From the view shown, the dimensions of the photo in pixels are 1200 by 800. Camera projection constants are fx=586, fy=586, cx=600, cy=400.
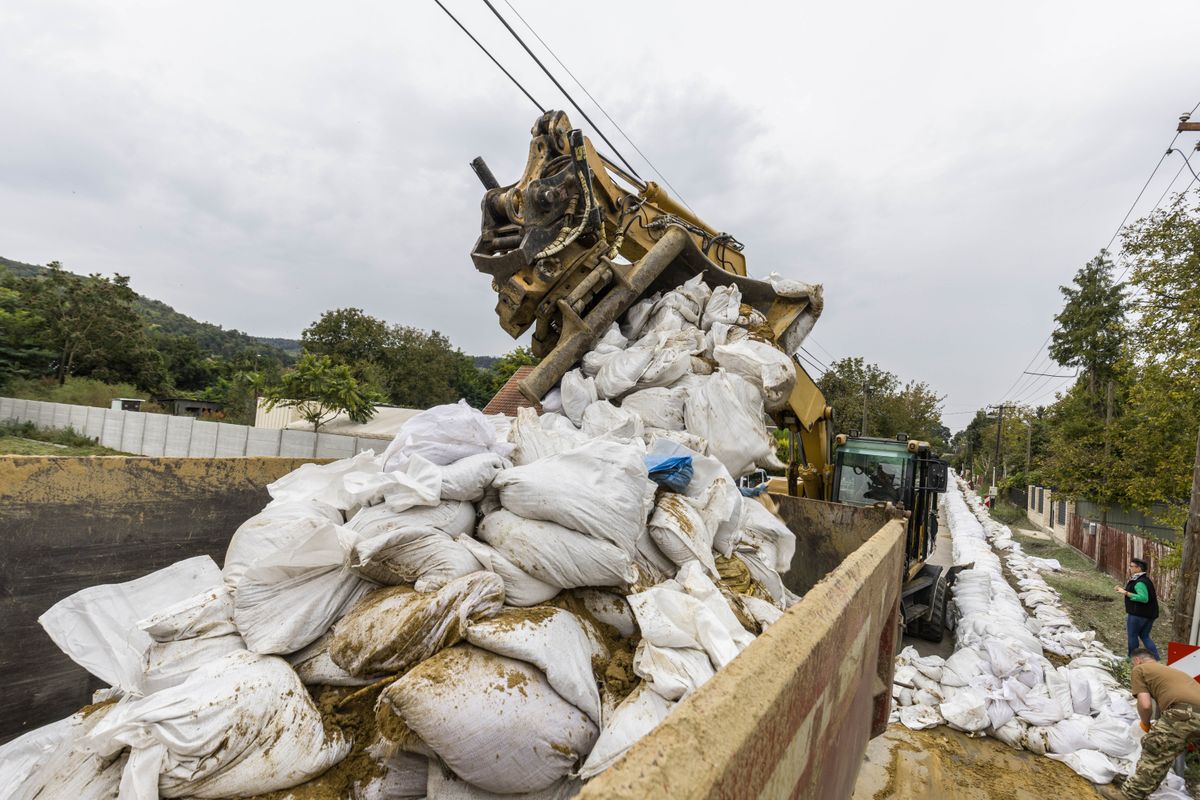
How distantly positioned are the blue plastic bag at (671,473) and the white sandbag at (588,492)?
287 millimetres

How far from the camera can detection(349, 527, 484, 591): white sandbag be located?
1.48 metres

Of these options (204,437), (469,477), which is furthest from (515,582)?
(204,437)

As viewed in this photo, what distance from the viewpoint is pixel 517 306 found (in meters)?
3.48

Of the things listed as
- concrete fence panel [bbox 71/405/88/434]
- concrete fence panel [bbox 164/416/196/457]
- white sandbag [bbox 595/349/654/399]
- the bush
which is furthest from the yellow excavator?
the bush

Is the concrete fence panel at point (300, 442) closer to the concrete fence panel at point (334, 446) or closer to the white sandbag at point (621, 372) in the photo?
the concrete fence panel at point (334, 446)

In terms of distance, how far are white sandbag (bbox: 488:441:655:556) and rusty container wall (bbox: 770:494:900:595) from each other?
1431 mm

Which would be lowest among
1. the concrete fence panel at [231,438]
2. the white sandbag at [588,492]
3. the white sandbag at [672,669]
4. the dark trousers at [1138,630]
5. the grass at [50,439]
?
the grass at [50,439]

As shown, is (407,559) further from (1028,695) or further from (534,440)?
(1028,695)

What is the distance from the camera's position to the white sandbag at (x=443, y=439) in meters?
2.00

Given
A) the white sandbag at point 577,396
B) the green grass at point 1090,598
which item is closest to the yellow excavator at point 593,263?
the white sandbag at point 577,396

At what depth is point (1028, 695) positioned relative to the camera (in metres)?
3.77

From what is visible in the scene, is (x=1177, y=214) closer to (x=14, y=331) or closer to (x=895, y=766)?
(x=895, y=766)

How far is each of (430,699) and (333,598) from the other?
1.74 feet

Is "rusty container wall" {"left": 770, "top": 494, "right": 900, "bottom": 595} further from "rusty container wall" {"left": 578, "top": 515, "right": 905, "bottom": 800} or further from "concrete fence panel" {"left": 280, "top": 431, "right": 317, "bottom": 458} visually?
"concrete fence panel" {"left": 280, "top": 431, "right": 317, "bottom": 458}
